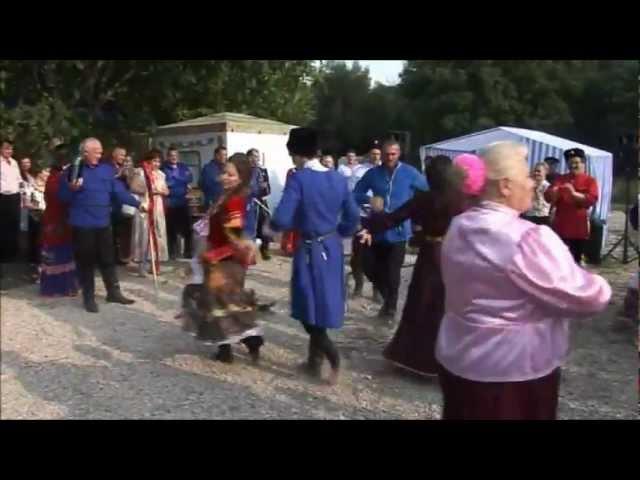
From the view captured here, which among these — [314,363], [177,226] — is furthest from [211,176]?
[314,363]

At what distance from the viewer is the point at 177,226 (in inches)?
218

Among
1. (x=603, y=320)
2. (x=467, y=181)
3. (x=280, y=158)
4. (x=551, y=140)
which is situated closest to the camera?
(x=467, y=181)

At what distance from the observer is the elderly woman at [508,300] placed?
6.24 ft

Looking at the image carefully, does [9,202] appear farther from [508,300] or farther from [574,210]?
[574,210]

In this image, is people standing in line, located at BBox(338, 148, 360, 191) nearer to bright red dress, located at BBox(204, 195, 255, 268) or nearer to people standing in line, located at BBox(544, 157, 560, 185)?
people standing in line, located at BBox(544, 157, 560, 185)

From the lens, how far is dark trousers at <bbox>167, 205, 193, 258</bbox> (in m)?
5.33

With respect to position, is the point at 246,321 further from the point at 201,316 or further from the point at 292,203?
the point at 292,203

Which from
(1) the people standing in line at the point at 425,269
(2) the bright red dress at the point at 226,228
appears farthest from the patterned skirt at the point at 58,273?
(1) the people standing in line at the point at 425,269

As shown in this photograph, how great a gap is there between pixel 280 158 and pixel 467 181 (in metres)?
4.49

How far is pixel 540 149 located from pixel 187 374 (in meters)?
5.60

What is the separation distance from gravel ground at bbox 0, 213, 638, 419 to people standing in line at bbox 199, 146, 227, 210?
0.86 metres

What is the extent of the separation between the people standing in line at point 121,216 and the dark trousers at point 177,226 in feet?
1.48

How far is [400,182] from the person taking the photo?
4930mm

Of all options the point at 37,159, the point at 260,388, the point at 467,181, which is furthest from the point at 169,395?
the point at 467,181
